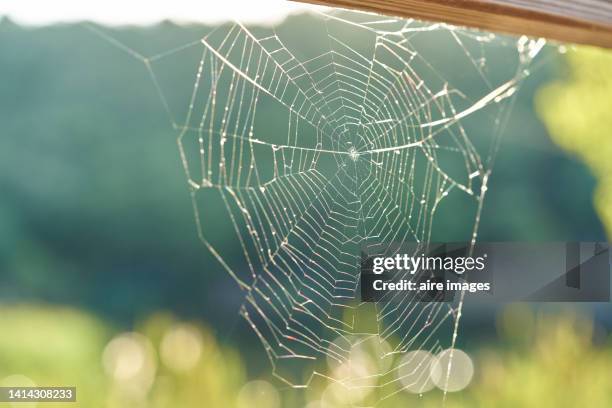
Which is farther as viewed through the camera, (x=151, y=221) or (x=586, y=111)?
(x=151, y=221)

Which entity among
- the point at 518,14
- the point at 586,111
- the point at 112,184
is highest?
the point at 586,111

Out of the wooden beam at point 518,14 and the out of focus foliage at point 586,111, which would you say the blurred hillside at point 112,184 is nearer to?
the out of focus foliage at point 586,111

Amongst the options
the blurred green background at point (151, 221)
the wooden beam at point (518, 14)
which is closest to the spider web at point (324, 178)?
the blurred green background at point (151, 221)

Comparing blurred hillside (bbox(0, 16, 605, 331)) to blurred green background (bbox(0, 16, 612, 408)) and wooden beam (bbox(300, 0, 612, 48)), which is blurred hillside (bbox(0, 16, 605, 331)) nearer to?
blurred green background (bbox(0, 16, 612, 408))

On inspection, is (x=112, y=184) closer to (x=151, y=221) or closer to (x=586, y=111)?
(x=151, y=221)

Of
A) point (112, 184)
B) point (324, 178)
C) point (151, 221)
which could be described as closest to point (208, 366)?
point (324, 178)

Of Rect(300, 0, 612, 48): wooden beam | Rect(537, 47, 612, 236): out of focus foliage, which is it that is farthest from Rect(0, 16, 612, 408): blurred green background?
Rect(300, 0, 612, 48): wooden beam

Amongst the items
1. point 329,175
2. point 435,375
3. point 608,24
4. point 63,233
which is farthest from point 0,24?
point 608,24

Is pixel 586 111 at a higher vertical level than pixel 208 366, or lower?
higher
